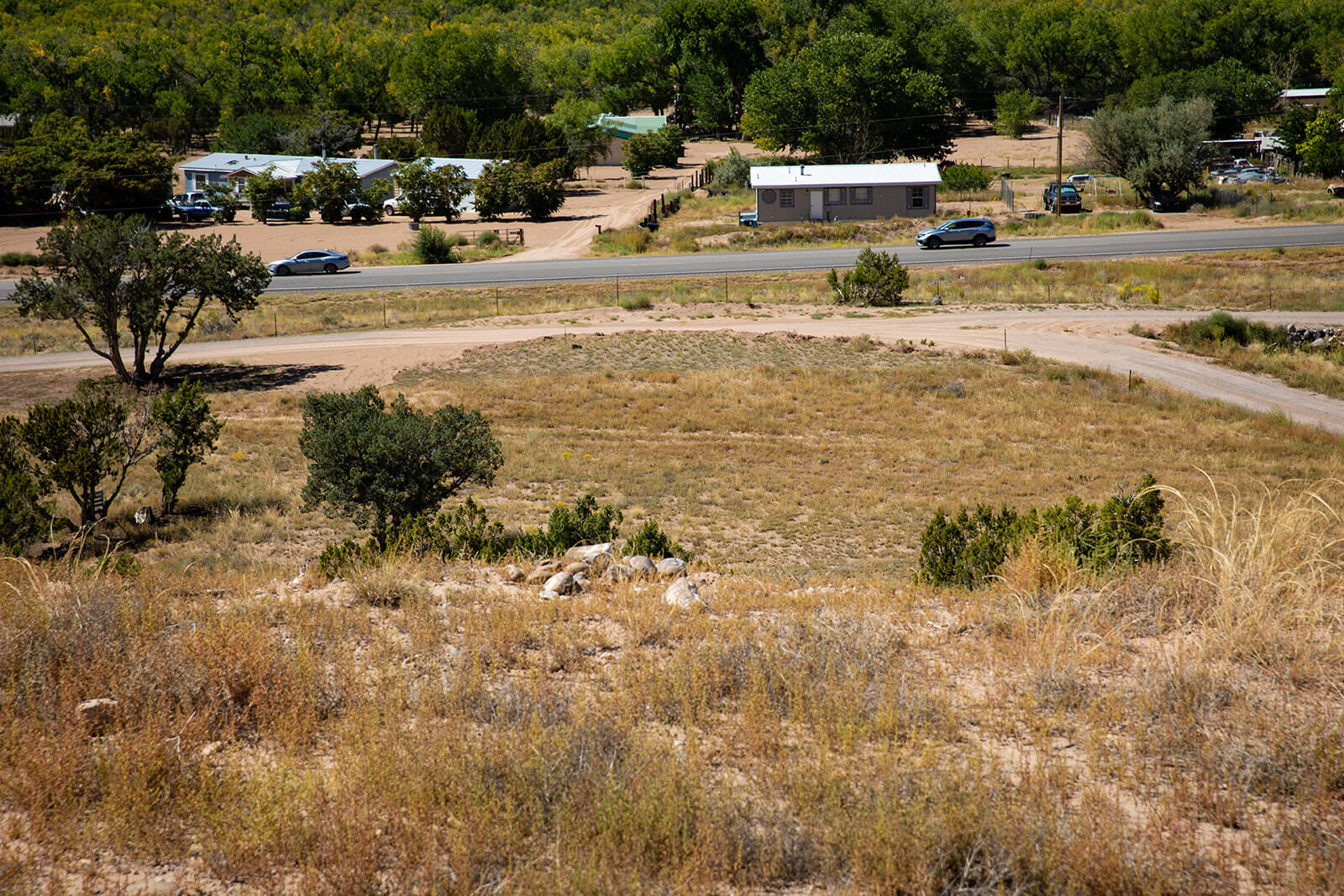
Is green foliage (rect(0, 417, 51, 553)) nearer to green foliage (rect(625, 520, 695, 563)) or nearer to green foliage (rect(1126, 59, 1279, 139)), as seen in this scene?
green foliage (rect(625, 520, 695, 563))

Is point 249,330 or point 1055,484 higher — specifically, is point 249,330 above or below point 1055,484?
above

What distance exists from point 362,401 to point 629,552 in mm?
8075

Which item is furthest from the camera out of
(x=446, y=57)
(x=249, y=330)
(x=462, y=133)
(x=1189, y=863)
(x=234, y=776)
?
(x=446, y=57)

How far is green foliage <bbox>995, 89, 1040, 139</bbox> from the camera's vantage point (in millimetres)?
116375

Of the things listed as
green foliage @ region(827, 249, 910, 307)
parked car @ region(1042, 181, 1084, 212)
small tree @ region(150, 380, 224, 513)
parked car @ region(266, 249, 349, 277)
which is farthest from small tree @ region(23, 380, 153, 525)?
parked car @ region(1042, 181, 1084, 212)

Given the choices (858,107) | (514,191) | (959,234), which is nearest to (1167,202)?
(959,234)

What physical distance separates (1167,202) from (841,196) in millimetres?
23620

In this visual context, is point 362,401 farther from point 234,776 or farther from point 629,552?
point 234,776

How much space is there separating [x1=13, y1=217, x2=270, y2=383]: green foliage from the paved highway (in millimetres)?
20514

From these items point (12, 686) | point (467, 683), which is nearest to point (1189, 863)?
point (467, 683)

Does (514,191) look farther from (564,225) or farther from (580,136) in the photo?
(580,136)

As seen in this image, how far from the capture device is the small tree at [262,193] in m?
79.6

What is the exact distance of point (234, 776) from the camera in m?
4.95

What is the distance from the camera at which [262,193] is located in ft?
261
